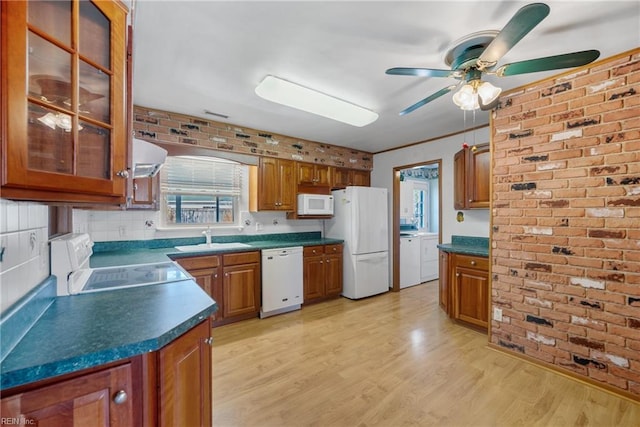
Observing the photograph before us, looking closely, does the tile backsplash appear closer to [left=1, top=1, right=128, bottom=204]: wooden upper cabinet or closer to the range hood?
[left=1, top=1, right=128, bottom=204]: wooden upper cabinet

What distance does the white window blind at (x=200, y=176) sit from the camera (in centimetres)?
333

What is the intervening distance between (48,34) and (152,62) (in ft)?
4.57

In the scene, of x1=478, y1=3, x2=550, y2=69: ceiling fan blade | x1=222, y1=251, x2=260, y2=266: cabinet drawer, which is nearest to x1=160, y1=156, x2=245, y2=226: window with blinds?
x1=222, y1=251, x2=260, y2=266: cabinet drawer

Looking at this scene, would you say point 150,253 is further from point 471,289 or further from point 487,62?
point 471,289

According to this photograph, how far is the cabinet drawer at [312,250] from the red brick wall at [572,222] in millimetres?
2147

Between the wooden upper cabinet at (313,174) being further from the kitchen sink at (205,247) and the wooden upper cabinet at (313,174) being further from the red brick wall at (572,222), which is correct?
the red brick wall at (572,222)

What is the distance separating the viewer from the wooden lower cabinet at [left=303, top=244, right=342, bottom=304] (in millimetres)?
3842

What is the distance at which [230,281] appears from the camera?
316 cm

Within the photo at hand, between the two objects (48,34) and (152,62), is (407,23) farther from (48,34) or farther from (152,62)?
(152,62)

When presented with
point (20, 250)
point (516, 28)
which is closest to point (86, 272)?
point (20, 250)

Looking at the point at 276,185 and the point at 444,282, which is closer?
the point at 444,282

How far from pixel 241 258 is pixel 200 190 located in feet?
3.52

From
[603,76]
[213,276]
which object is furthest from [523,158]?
[213,276]

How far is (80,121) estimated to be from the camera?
0.93 meters
